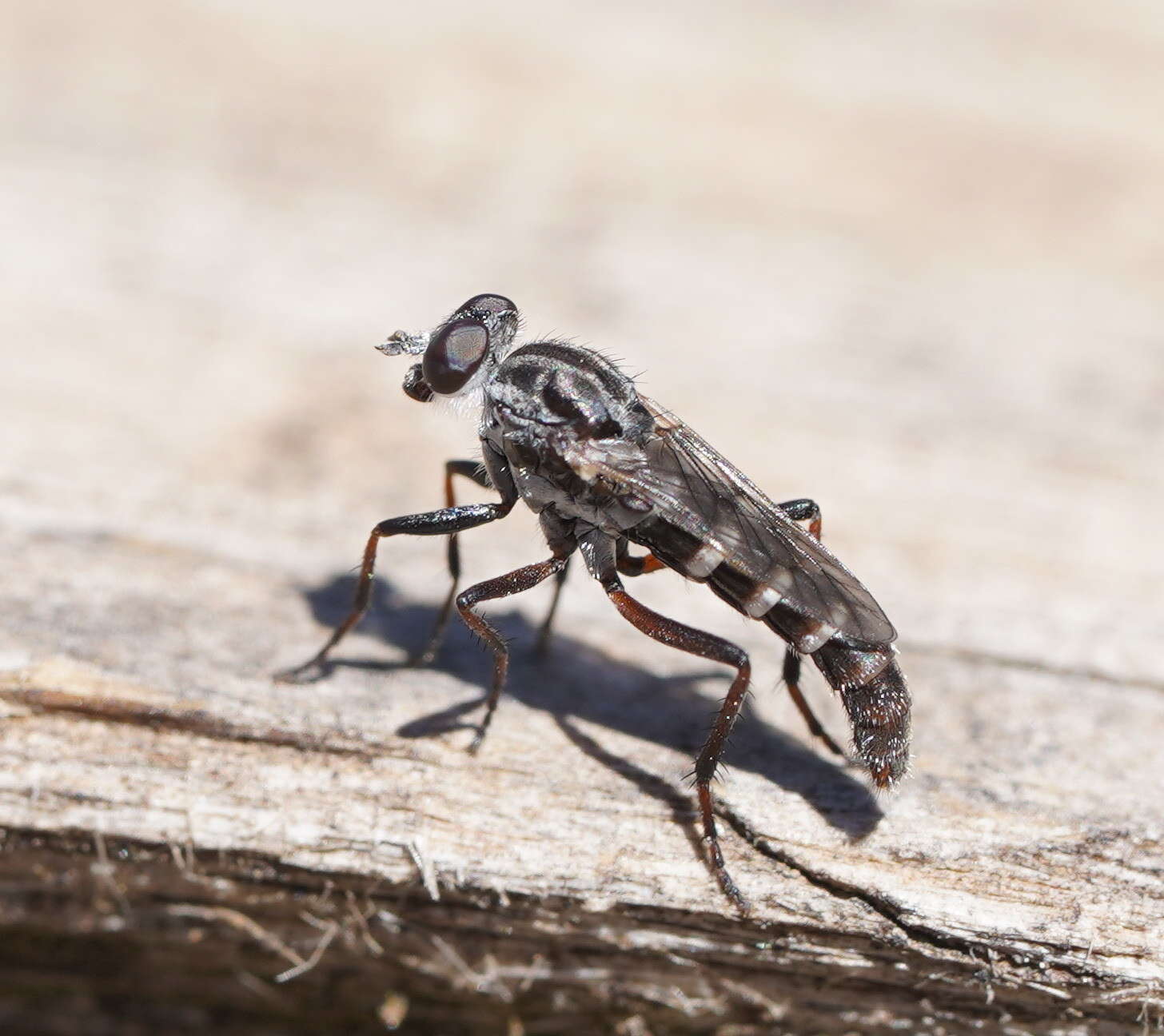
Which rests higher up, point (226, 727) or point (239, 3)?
point (239, 3)

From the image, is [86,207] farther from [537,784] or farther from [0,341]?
[537,784]

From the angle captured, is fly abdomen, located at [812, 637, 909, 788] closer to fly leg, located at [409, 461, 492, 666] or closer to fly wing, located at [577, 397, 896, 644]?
fly wing, located at [577, 397, 896, 644]

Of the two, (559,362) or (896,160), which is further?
(896,160)

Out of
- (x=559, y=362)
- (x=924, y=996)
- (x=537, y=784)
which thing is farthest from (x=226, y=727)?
(x=924, y=996)

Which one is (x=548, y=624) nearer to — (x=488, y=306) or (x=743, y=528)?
(x=743, y=528)

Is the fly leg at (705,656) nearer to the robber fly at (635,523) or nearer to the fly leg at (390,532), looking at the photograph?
the robber fly at (635,523)

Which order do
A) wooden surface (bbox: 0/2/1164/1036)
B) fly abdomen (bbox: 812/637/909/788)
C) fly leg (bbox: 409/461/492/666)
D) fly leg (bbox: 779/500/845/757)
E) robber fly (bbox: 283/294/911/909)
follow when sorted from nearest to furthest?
wooden surface (bbox: 0/2/1164/1036) → fly abdomen (bbox: 812/637/909/788) → robber fly (bbox: 283/294/911/909) → fly leg (bbox: 779/500/845/757) → fly leg (bbox: 409/461/492/666)

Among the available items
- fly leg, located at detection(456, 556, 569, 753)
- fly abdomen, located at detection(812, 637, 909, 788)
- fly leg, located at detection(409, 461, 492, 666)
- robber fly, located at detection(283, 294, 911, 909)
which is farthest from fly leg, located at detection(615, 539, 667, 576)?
fly abdomen, located at detection(812, 637, 909, 788)
